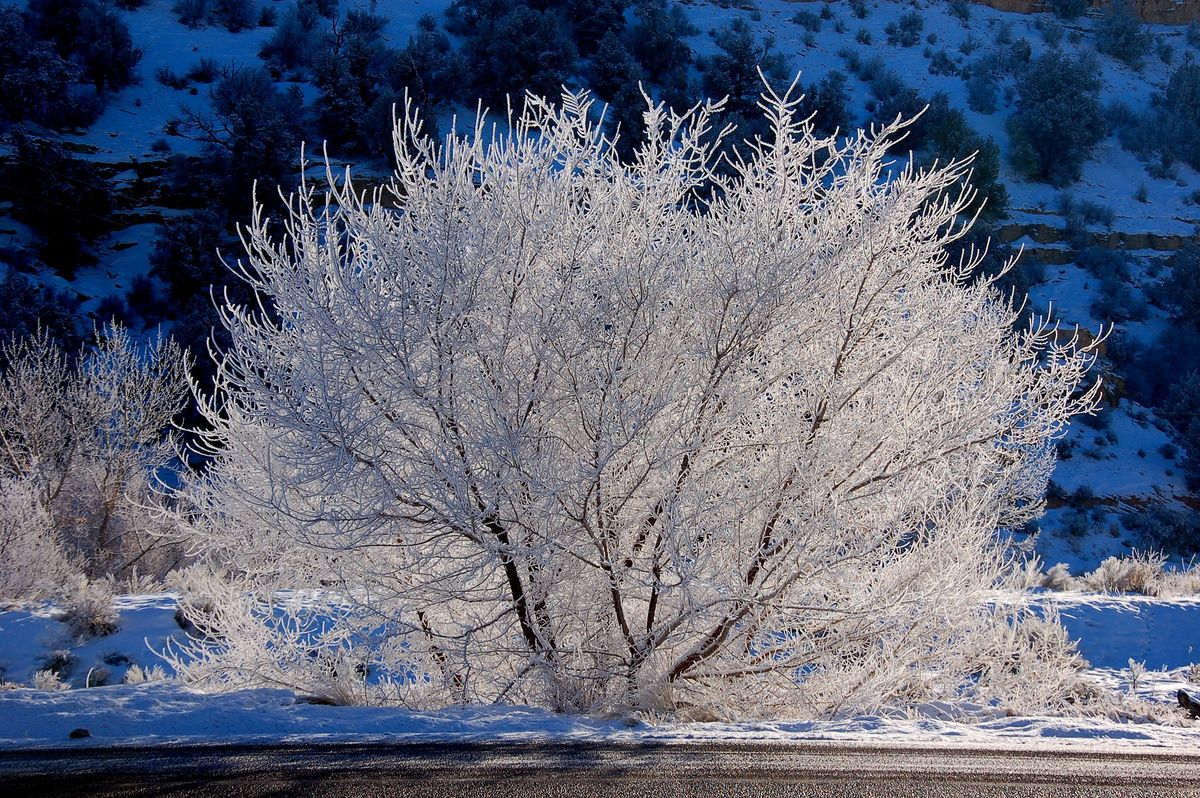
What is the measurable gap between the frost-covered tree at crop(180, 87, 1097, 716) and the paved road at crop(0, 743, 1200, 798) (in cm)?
123

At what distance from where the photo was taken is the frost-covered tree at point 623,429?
458cm

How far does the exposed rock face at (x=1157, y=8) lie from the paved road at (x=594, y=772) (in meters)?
46.6

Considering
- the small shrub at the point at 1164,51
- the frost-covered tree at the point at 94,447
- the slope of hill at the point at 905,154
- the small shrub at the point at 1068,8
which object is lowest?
the frost-covered tree at the point at 94,447

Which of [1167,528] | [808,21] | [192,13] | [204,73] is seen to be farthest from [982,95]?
[192,13]

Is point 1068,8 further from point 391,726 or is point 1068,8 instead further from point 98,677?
point 391,726

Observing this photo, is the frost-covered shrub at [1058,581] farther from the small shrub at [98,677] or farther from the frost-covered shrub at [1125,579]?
the small shrub at [98,677]

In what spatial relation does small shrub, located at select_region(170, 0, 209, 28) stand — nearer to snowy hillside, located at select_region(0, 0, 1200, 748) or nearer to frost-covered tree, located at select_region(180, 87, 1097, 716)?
snowy hillside, located at select_region(0, 0, 1200, 748)

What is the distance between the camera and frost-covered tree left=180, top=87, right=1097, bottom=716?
15.0 ft

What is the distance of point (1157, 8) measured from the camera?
41.6m

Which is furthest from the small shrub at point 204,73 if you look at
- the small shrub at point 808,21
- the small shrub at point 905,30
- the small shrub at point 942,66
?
the small shrub at point 942,66

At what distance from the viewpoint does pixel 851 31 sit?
3684cm

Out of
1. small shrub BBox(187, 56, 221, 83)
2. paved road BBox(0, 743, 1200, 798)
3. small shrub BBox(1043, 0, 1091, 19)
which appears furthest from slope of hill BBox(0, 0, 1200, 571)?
paved road BBox(0, 743, 1200, 798)

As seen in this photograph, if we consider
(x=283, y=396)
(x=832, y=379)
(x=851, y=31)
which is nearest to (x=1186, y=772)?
(x=832, y=379)

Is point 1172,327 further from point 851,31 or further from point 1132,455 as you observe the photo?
point 851,31
